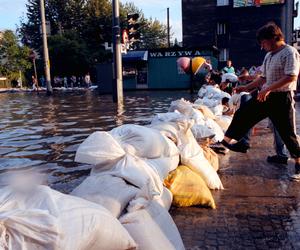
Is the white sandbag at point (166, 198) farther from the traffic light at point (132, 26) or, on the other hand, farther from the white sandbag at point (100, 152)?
the traffic light at point (132, 26)

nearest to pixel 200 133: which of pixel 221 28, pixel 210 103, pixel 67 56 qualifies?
pixel 210 103

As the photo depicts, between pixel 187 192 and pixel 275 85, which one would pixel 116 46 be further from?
pixel 187 192

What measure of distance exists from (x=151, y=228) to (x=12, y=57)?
39082mm

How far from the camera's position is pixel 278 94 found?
4.00m

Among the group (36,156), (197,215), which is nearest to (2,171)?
(36,156)

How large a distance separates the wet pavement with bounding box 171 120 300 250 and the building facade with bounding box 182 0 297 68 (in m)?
29.1

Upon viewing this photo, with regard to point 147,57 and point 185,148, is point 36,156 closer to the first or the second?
point 185,148

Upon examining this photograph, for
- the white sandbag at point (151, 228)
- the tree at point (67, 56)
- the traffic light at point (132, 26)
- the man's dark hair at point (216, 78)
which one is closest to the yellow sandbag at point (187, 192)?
the white sandbag at point (151, 228)

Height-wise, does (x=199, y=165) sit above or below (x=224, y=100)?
below

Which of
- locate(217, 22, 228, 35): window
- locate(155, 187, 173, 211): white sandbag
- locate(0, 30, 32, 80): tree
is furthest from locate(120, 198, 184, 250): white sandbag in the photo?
locate(0, 30, 32, 80): tree

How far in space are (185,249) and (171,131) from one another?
1.51 metres

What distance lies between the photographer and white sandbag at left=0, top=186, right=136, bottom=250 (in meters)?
1.52

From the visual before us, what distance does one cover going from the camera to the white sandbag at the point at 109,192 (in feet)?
7.67

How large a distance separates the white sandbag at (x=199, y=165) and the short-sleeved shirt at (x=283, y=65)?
1.07 meters
